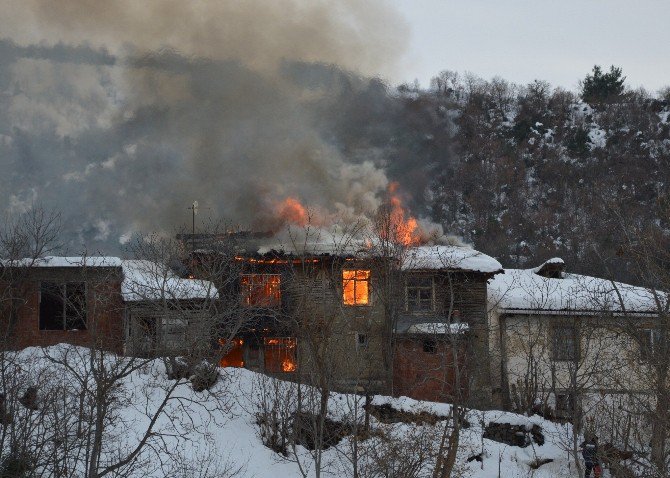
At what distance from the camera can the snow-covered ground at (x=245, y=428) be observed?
1102 inches

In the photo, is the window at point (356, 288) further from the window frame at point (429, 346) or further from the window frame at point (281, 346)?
the window frame at point (429, 346)

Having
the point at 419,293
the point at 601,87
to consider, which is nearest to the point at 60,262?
the point at 419,293

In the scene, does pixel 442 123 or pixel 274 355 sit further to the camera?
pixel 442 123

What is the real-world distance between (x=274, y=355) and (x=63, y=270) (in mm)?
9360

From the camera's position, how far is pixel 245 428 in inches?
1215

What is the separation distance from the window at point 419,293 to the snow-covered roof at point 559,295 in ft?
9.43

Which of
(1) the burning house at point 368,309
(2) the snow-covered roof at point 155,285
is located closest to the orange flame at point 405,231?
(1) the burning house at point 368,309

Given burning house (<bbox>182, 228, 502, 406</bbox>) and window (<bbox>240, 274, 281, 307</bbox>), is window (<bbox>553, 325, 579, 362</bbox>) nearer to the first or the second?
burning house (<bbox>182, 228, 502, 406</bbox>)

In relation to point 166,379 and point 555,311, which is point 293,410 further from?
point 555,311

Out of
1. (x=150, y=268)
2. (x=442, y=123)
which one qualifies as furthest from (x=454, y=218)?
(x=150, y=268)

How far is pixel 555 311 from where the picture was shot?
37.9 metres

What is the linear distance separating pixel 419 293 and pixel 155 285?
11126mm

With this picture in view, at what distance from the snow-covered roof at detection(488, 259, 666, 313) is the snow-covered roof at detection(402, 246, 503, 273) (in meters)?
1.37

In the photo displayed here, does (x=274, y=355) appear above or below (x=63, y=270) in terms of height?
below
